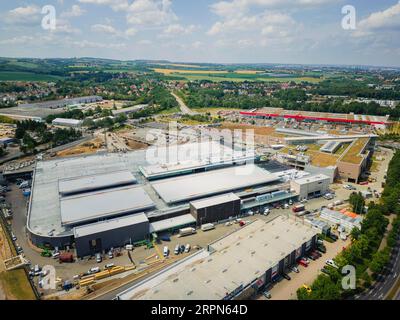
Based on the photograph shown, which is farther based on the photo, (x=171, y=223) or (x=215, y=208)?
(x=215, y=208)

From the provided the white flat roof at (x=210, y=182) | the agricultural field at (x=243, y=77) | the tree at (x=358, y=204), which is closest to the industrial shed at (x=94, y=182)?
the white flat roof at (x=210, y=182)

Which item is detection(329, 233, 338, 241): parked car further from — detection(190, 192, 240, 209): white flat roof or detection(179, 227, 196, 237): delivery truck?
detection(179, 227, 196, 237): delivery truck

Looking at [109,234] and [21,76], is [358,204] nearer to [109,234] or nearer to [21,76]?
[109,234]

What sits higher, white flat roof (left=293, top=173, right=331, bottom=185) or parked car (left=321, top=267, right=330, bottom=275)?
white flat roof (left=293, top=173, right=331, bottom=185)

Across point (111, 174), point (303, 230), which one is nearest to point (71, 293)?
point (111, 174)

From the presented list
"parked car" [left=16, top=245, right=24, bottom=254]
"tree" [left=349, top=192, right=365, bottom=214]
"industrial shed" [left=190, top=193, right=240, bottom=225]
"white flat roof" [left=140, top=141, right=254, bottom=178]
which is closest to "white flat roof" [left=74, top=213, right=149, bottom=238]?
"parked car" [left=16, top=245, right=24, bottom=254]

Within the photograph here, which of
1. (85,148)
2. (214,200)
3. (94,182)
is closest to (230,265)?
(214,200)
